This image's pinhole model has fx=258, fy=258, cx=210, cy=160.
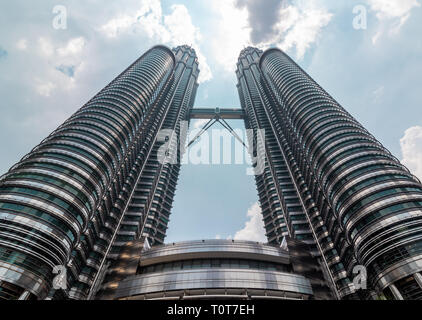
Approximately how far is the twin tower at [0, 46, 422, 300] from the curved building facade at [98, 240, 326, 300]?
0.67 feet

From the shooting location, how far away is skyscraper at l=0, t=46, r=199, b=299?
123ft

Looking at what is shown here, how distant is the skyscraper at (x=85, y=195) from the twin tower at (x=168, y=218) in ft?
0.69

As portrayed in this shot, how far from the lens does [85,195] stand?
160ft

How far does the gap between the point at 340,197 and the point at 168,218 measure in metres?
57.6

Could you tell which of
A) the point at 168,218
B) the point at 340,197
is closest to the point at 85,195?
the point at 168,218

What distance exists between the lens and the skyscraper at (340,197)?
4028 cm

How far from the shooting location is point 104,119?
6575 centimetres

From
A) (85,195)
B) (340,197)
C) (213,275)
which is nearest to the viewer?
(213,275)

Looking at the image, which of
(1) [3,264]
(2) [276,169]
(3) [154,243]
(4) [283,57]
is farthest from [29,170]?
(4) [283,57]

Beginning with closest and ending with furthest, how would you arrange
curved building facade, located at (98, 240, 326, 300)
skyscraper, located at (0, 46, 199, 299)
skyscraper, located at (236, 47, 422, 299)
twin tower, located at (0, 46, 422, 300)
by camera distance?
skyscraper, located at (0, 46, 199, 299)
twin tower, located at (0, 46, 422, 300)
curved building facade, located at (98, 240, 326, 300)
skyscraper, located at (236, 47, 422, 299)

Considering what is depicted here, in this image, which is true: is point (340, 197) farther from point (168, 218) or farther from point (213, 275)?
point (168, 218)

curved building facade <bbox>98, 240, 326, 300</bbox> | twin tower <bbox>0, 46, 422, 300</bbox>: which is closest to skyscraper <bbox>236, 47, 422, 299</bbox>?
twin tower <bbox>0, 46, 422, 300</bbox>

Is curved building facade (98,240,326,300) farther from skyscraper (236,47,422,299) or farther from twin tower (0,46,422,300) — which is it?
skyscraper (236,47,422,299)

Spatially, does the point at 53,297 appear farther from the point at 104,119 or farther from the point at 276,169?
the point at 276,169
